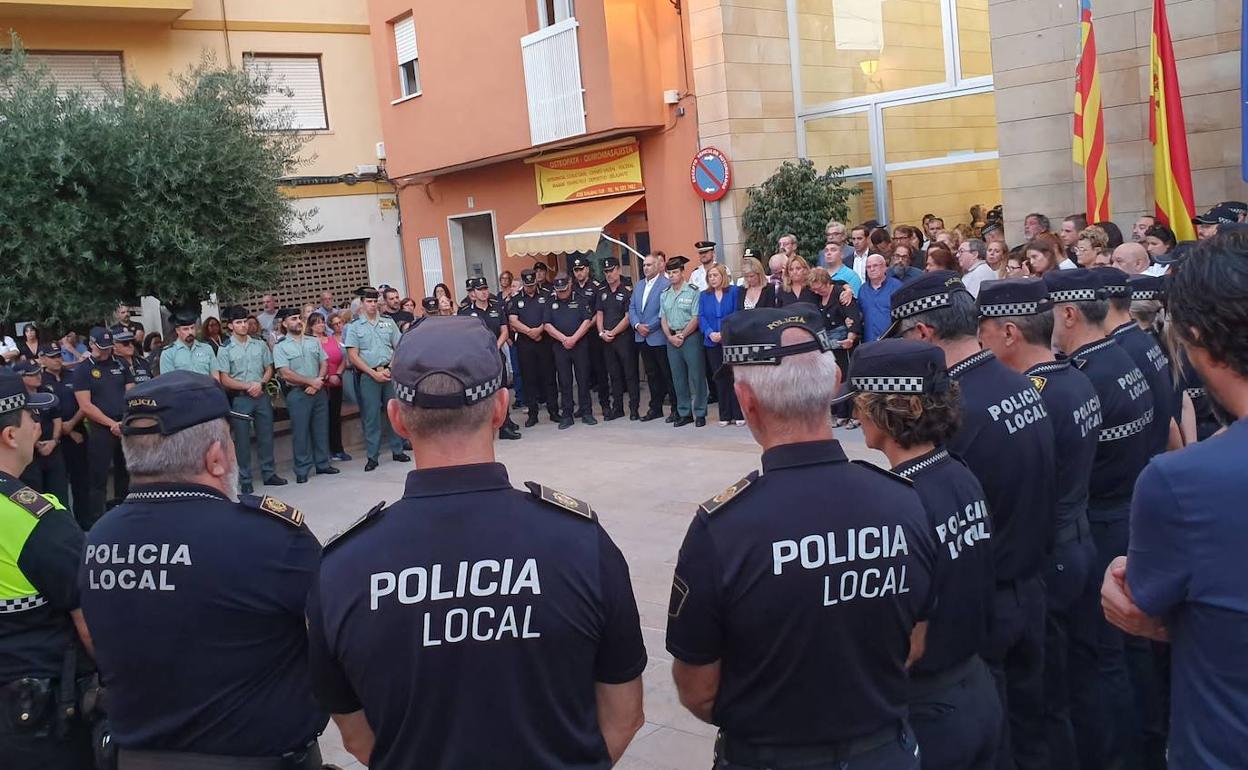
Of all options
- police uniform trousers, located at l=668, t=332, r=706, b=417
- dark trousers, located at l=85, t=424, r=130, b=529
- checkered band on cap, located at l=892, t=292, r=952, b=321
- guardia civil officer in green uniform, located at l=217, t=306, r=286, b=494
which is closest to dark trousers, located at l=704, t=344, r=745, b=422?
police uniform trousers, located at l=668, t=332, r=706, b=417

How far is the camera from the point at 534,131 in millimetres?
16828

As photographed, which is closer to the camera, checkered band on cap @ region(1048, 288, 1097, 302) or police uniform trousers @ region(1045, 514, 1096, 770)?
police uniform trousers @ region(1045, 514, 1096, 770)

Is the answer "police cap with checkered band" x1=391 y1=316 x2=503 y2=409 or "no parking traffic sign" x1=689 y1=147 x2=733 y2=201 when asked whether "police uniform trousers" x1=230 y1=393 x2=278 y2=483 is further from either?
"police cap with checkered band" x1=391 y1=316 x2=503 y2=409

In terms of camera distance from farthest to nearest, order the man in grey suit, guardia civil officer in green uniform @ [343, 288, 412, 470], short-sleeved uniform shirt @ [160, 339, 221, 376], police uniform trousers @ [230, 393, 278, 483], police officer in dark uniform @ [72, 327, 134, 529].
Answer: the man in grey suit
guardia civil officer in green uniform @ [343, 288, 412, 470]
police uniform trousers @ [230, 393, 278, 483]
short-sleeved uniform shirt @ [160, 339, 221, 376]
police officer in dark uniform @ [72, 327, 134, 529]

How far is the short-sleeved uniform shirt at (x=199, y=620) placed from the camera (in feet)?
9.12

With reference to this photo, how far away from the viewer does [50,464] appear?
32.4 feet

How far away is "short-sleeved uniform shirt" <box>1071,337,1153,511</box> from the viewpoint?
432cm

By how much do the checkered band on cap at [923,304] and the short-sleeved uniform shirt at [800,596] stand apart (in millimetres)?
1377

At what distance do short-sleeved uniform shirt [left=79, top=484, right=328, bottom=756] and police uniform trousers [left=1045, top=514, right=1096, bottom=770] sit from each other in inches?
103

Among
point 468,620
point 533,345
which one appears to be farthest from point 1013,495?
point 533,345

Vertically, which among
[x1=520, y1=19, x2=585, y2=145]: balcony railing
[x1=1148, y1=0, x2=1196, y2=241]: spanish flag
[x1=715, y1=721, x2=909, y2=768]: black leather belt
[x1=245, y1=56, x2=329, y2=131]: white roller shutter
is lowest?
[x1=715, y1=721, x2=909, y2=768]: black leather belt

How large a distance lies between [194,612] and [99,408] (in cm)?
854

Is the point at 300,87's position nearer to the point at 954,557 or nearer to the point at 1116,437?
the point at 1116,437

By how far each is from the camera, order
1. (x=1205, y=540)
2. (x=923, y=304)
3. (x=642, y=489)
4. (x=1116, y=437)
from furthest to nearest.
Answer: (x=642, y=489)
(x=1116, y=437)
(x=923, y=304)
(x=1205, y=540)
